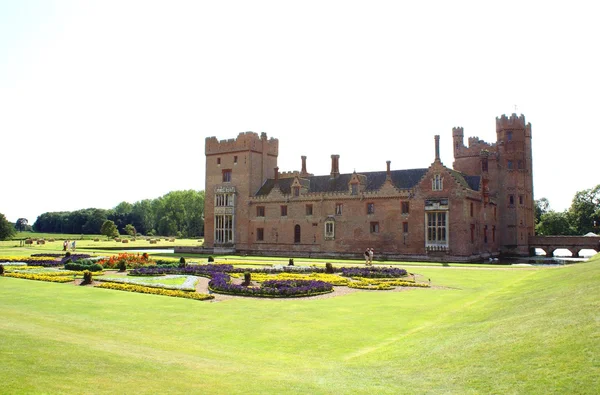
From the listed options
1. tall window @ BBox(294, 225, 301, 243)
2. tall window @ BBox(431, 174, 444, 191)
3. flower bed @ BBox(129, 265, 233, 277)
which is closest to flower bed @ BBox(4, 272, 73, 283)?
flower bed @ BBox(129, 265, 233, 277)

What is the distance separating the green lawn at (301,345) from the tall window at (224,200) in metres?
45.6

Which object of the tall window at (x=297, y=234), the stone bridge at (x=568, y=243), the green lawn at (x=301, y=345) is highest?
the tall window at (x=297, y=234)

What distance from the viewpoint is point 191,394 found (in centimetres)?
898

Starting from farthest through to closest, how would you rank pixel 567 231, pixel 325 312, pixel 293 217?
1. pixel 567 231
2. pixel 293 217
3. pixel 325 312

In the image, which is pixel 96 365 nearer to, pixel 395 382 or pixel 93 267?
pixel 395 382

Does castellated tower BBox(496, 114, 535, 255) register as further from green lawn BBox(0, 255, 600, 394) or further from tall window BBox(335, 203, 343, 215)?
green lawn BBox(0, 255, 600, 394)

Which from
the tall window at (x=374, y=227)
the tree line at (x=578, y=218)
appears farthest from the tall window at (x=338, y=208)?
the tree line at (x=578, y=218)

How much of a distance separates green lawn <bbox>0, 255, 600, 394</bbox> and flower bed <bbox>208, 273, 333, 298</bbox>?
152 centimetres

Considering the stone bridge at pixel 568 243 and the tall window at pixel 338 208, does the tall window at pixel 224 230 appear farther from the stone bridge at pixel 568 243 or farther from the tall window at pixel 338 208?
the stone bridge at pixel 568 243

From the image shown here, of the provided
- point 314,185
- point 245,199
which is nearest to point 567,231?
point 314,185

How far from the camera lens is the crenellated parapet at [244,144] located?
222 ft

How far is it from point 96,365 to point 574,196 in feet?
353

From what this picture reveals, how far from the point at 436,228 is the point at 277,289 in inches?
1267

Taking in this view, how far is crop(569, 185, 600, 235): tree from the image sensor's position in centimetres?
9312
